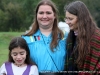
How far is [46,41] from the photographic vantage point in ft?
11.6

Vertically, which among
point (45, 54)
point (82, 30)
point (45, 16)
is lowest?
point (45, 54)

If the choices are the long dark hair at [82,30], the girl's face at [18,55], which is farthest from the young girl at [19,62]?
the long dark hair at [82,30]

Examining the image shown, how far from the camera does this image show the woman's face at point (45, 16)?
11.5 feet

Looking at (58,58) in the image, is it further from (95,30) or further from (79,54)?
(95,30)

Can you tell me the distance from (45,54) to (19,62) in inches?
11.0

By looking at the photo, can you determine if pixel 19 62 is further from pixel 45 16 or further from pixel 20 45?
pixel 45 16

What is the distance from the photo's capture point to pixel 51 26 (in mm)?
3570

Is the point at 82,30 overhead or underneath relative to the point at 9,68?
overhead

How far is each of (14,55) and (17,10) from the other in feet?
135

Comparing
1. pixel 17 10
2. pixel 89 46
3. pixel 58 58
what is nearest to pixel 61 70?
pixel 58 58

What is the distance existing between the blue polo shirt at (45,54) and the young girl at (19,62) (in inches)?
3.0

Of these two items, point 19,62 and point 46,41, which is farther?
point 46,41

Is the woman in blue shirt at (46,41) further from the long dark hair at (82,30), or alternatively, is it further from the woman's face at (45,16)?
the long dark hair at (82,30)

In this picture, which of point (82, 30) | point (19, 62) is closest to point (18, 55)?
point (19, 62)
